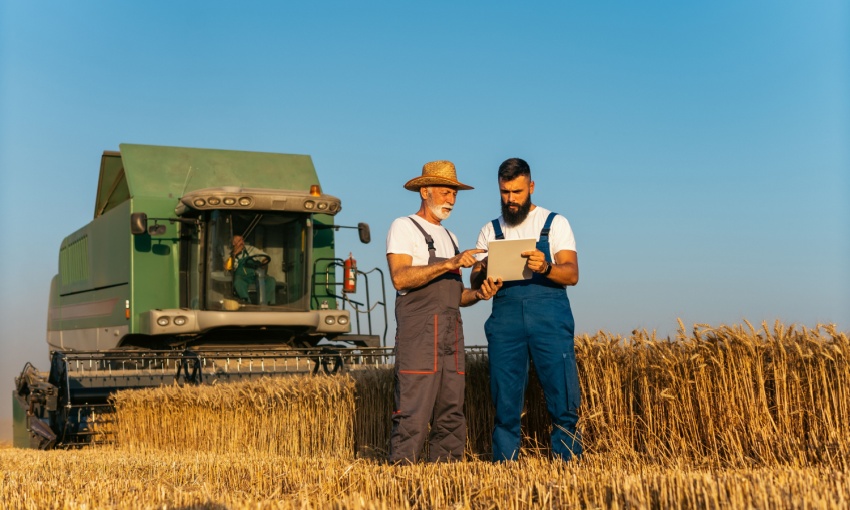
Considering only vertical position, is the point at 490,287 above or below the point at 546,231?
below

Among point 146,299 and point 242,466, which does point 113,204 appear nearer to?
point 146,299

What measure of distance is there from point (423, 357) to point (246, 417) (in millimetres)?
4121

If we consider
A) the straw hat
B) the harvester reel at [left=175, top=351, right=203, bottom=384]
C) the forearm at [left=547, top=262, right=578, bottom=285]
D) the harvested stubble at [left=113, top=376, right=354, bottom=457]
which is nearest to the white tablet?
the forearm at [left=547, top=262, right=578, bottom=285]

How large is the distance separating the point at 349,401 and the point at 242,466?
199 centimetres

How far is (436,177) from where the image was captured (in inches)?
222

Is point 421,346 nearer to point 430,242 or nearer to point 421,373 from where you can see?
point 421,373

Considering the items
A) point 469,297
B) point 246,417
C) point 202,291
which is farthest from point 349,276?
point 469,297

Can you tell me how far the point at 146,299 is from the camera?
12945 mm

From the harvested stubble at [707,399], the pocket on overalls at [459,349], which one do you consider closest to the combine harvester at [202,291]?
the harvested stubble at [707,399]

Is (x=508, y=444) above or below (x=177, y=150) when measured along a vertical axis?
below

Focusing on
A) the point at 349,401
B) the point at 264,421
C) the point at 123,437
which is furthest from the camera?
the point at 123,437

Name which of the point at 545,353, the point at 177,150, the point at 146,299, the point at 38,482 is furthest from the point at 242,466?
the point at 177,150

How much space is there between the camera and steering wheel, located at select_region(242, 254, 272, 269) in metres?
12.3

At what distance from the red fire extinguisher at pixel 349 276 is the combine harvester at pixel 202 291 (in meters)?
0.02
